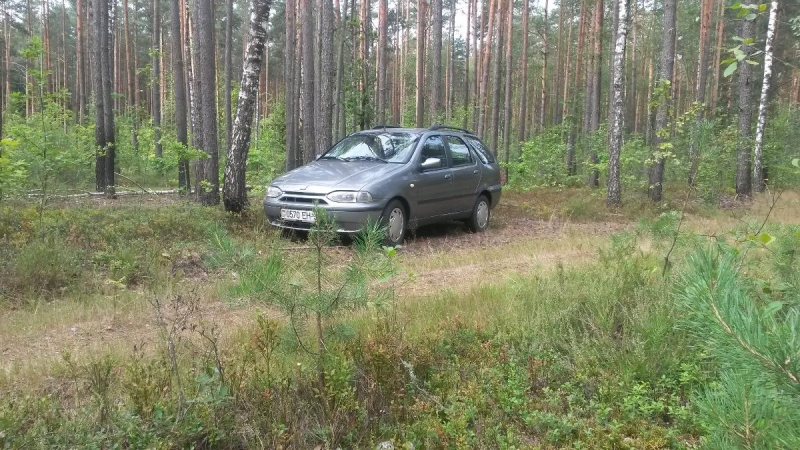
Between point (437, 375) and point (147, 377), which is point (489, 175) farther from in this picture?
point (147, 377)

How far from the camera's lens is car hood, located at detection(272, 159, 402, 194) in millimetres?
8641

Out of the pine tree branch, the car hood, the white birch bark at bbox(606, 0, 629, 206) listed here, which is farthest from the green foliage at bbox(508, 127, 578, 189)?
the pine tree branch

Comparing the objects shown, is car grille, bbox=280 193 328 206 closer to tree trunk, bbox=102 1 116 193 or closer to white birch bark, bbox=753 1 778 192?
tree trunk, bbox=102 1 116 193

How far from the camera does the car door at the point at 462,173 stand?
10555mm

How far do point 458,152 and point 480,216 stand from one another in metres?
1.39

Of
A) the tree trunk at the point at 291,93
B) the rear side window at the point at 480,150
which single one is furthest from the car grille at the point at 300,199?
the tree trunk at the point at 291,93

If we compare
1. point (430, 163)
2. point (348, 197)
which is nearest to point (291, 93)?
point (430, 163)

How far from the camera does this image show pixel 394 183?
8992 mm

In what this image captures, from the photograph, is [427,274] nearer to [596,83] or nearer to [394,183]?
[394,183]

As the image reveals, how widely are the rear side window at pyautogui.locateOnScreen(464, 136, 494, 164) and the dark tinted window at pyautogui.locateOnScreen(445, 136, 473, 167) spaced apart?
34 cm

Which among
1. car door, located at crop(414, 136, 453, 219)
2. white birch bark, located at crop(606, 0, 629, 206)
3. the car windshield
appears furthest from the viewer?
white birch bark, located at crop(606, 0, 629, 206)

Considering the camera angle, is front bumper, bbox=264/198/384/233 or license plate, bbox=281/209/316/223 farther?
license plate, bbox=281/209/316/223

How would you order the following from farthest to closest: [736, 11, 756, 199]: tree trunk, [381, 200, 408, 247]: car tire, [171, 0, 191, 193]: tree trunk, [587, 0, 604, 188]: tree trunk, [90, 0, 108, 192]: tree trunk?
[587, 0, 604, 188]: tree trunk → [171, 0, 191, 193]: tree trunk → [736, 11, 756, 199]: tree trunk → [90, 0, 108, 192]: tree trunk → [381, 200, 408, 247]: car tire

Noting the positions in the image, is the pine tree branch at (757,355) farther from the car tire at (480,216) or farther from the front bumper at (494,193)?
the front bumper at (494,193)
